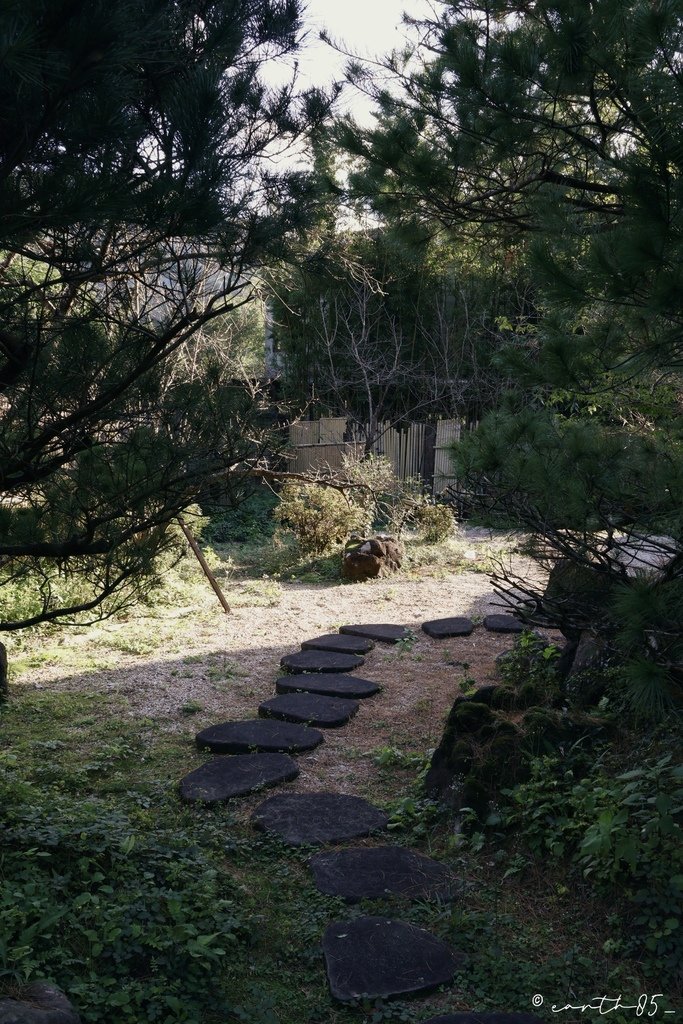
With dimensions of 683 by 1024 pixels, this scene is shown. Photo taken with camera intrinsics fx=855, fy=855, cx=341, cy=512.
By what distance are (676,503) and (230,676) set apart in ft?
12.6

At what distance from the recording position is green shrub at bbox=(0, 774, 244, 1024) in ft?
7.66

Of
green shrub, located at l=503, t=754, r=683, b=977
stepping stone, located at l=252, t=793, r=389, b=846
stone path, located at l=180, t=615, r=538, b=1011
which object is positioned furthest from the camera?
stepping stone, located at l=252, t=793, r=389, b=846

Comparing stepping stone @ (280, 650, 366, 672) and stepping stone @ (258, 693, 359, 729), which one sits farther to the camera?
stepping stone @ (280, 650, 366, 672)

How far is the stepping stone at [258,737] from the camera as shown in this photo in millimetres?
4559

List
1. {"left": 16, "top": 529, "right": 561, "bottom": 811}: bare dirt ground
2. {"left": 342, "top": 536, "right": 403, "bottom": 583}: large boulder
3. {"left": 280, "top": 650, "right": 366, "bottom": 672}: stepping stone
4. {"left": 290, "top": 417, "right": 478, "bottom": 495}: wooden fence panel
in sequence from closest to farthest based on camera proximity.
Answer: {"left": 16, "top": 529, "right": 561, "bottom": 811}: bare dirt ground → {"left": 280, "top": 650, "right": 366, "bottom": 672}: stepping stone → {"left": 342, "top": 536, "right": 403, "bottom": 583}: large boulder → {"left": 290, "top": 417, "right": 478, "bottom": 495}: wooden fence panel

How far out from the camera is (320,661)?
6.16 m

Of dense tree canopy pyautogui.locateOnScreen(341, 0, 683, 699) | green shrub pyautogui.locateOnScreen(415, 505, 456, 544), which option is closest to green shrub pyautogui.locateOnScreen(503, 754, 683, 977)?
dense tree canopy pyautogui.locateOnScreen(341, 0, 683, 699)

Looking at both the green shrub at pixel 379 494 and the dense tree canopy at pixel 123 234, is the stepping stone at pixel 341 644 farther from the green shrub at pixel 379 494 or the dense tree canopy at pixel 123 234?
the green shrub at pixel 379 494

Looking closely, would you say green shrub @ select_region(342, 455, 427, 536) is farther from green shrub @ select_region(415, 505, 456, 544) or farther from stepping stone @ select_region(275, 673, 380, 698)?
stepping stone @ select_region(275, 673, 380, 698)

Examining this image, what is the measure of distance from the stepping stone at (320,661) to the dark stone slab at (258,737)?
1.12 m

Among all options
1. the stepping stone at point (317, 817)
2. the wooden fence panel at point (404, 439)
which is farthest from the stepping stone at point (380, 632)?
the wooden fence panel at point (404, 439)

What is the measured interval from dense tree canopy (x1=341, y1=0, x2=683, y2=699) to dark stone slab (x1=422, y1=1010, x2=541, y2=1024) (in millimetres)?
1060

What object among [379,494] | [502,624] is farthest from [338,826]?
[379,494]

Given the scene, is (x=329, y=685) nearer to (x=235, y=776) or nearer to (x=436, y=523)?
(x=235, y=776)
